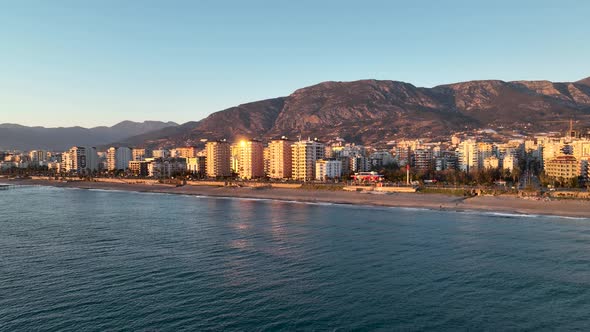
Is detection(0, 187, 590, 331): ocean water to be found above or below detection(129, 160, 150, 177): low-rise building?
below

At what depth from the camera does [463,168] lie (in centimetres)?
8925

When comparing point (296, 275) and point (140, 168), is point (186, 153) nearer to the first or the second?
point (140, 168)

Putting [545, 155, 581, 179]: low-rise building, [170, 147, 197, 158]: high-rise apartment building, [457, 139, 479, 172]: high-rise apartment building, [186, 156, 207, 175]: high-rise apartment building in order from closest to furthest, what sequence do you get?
[545, 155, 581, 179]: low-rise building, [457, 139, 479, 172]: high-rise apartment building, [186, 156, 207, 175]: high-rise apartment building, [170, 147, 197, 158]: high-rise apartment building

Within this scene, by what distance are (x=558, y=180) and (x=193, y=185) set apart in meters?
60.6

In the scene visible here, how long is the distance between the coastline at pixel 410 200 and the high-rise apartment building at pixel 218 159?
18.5 metres

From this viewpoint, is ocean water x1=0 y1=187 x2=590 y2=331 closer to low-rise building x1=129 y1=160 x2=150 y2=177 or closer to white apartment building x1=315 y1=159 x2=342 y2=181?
white apartment building x1=315 y1=159 x2=342 y2=181

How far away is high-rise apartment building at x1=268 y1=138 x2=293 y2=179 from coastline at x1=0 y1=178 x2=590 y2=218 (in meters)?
15.0

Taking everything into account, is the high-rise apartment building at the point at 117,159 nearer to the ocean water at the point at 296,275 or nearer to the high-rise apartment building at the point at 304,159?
the high-rise apartment building at the point at 304,159

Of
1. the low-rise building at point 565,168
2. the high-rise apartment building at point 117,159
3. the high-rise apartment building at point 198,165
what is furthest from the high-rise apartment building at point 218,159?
the low-rise building at point 565,168

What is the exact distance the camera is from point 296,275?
21.5m

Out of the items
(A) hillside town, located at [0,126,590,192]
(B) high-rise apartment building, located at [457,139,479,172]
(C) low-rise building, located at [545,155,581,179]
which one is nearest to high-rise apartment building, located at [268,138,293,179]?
(A) hillside town, located at [0,126,590,192]

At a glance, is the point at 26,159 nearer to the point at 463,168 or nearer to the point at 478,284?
the point at 463,168

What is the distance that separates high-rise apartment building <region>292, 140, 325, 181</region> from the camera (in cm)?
8200

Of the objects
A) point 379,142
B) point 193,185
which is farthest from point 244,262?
point 379,142
